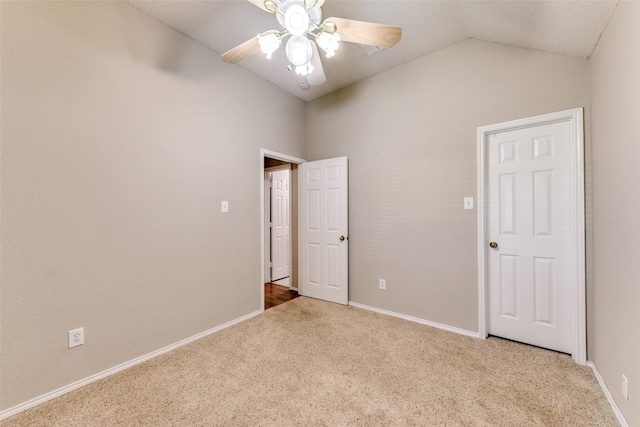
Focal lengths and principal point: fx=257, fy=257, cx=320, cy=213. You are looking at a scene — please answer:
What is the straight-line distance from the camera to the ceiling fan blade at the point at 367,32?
1.39m

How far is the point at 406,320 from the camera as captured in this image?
2816 millimetres

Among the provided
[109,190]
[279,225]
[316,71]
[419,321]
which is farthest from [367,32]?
[279,225]

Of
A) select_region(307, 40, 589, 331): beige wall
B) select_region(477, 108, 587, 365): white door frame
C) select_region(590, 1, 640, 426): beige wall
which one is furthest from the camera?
select_region(307, 40, 589, 331): beige wall

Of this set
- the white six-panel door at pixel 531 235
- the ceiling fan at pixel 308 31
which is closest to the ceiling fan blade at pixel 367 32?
the ceiling fan at pixel 308 31

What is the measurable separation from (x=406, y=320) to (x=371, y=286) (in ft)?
1.73

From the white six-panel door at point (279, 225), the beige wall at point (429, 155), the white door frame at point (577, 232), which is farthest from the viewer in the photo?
the white six-panel door at point (279, 225)

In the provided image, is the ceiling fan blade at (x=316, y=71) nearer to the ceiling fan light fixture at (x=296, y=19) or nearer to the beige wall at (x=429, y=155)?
the ceiling fan light fixture at (x=296, y=19)

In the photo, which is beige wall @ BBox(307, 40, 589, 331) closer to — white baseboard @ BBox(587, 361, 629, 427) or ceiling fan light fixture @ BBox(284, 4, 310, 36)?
white baseboard @ BBox(587, 361, 629, 427)

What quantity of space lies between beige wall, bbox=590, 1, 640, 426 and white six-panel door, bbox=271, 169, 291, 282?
12.6ft

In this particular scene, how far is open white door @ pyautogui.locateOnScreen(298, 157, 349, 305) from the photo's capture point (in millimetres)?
3297

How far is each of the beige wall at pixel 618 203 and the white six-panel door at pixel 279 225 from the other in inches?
151


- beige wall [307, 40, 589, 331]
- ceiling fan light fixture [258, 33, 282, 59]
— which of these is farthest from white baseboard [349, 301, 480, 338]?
ceiling fan light fixture [258, 33, 282, 59]

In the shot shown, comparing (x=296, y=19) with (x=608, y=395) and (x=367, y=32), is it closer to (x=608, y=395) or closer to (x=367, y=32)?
(x=367, y=32)

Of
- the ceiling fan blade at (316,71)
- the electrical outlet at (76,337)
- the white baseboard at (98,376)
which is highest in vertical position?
the ceiling fan blade at (316,71)
